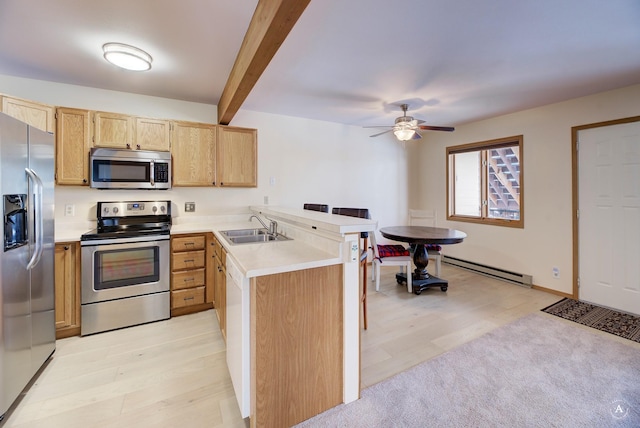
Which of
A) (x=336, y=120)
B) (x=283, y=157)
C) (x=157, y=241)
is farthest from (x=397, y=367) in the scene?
(x=336, y=120)

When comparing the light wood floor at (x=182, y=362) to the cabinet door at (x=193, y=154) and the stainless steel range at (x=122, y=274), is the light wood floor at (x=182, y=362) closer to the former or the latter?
the stainless steel range at (x=122, y=274)

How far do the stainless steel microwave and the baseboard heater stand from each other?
181 inches

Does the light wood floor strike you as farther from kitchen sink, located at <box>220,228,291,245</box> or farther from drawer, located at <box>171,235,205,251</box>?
kitchen sink, located at <box>220,228,291,245</box>

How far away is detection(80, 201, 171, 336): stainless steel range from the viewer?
8.04 feet

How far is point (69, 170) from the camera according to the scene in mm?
2650

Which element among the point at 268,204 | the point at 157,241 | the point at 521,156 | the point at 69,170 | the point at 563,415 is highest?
the point at 521,156

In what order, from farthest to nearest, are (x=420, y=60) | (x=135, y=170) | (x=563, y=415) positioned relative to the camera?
(x=135, y=170), (x=420, y=60), (x=563, y=415)

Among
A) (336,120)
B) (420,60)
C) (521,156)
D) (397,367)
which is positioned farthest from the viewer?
(336,120)

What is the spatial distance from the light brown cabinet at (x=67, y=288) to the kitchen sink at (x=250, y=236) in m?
1.29

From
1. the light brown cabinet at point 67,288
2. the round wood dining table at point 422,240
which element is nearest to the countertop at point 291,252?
the light brown cabinet at point 67,288

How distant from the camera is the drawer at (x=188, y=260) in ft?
9.18

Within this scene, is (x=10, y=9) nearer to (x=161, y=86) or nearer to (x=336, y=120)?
(x=161, y=86)

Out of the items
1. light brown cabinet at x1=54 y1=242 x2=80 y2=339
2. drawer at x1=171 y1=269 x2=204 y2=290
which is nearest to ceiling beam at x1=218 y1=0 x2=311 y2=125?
drawer at x1=171 y1=269 x2=204 y2=290

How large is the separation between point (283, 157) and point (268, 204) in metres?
0.73
